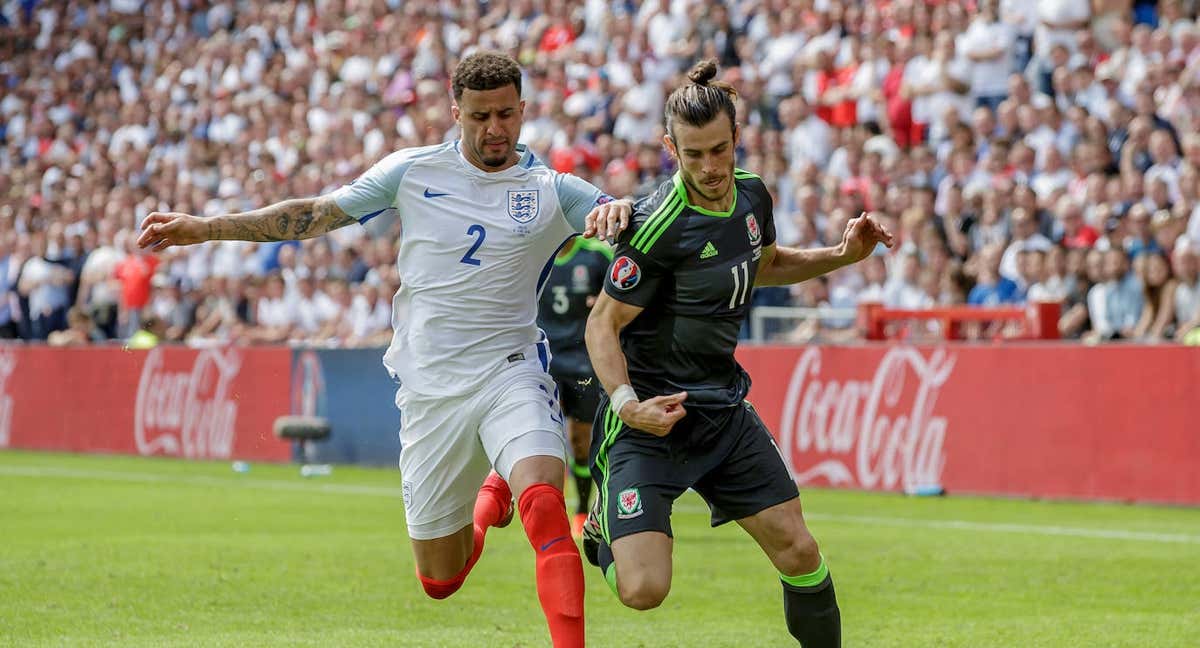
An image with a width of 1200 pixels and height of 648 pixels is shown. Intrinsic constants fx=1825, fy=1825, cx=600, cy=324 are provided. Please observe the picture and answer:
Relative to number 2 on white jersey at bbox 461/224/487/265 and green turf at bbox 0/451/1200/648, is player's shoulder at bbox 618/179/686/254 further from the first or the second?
green turf at bbox 0/451/1200/648

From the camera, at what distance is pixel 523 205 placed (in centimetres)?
726

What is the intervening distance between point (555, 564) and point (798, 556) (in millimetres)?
877

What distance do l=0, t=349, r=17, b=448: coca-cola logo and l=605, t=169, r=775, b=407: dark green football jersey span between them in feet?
63.3

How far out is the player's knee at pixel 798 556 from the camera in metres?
6.55

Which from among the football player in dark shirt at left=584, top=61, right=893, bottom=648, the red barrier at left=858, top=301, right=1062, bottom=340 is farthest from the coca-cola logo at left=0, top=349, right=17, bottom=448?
the football player in dark shirt at left=584, top=61, right=893, bottom=648

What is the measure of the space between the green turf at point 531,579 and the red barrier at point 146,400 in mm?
5242

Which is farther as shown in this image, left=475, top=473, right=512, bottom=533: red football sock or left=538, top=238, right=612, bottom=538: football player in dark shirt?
left=538, top=238, right=612, bottom=538: football player in dark shirt

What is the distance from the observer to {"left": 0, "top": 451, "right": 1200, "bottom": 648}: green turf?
8.51 metres


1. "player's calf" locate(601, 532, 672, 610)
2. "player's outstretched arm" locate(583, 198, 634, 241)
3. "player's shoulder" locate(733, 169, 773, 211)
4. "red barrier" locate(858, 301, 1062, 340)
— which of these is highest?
"player's shoulder" locate(733, 169, 773, 211)

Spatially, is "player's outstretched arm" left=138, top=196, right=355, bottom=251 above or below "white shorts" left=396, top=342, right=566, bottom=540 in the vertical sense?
above

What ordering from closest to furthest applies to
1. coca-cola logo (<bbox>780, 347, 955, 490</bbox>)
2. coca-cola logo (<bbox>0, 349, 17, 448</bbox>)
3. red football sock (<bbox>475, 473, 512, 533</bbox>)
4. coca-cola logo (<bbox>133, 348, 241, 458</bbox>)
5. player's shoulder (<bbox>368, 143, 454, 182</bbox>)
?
player's shoulder (<bbox>368, 143, 454, 182</bbox>) < red football sock (<bbox>475, 473, 512, 533</bbox>) < coca-cola logo (<bbox>780, 347, 955, 490</bbox>) < coca-cola logo (<bbox>133, 348, 241, 458</bbox>) < coca-cola logo (<bbox>0, 349, 17, 448</bbox>)

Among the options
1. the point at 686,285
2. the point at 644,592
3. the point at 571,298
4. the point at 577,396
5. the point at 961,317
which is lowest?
the point at 577,396

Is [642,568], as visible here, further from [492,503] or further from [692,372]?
[492,503]

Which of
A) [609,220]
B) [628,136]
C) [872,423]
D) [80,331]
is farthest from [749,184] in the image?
[80,331]
